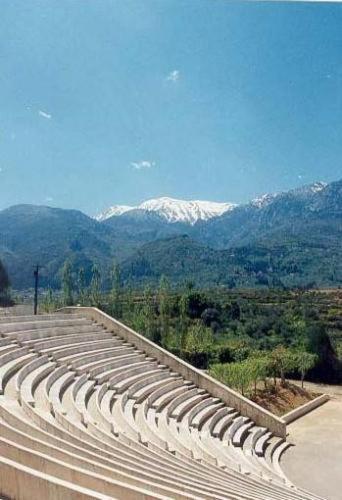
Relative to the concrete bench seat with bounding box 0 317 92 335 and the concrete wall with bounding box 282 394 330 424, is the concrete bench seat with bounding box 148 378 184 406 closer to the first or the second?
the concrete bench seat with bounding box 0 317 92 335

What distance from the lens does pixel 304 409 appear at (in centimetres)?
2575

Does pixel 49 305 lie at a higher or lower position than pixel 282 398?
higher

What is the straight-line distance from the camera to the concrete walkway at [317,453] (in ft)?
52.6

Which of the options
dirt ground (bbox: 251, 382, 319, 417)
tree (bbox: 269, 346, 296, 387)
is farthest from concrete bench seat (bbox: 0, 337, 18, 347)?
tree (bbox: 269, 346, 296, 387)

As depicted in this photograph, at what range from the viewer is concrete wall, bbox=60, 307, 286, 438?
68.4 ft

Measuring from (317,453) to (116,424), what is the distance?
9528 mm

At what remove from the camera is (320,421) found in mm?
24234

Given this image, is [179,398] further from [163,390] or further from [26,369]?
[26,369]

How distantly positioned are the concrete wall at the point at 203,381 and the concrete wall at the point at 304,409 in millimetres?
3120


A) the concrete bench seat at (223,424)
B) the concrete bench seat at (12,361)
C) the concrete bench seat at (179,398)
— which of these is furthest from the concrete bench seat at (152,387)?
the concrete bench seat at (12,361)

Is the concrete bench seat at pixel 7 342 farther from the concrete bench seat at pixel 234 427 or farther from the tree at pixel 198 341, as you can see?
the tree at pixel 198 341

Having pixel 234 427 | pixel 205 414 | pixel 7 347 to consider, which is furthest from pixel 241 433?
pixel 7 347

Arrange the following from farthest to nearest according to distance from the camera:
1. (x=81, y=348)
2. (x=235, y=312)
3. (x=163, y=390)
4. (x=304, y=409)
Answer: (x=235, y=312) → (x=304, y=409) → (x=81, y=348) → (x=163, y=390)

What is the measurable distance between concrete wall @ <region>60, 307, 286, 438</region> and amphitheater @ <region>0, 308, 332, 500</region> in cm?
4
